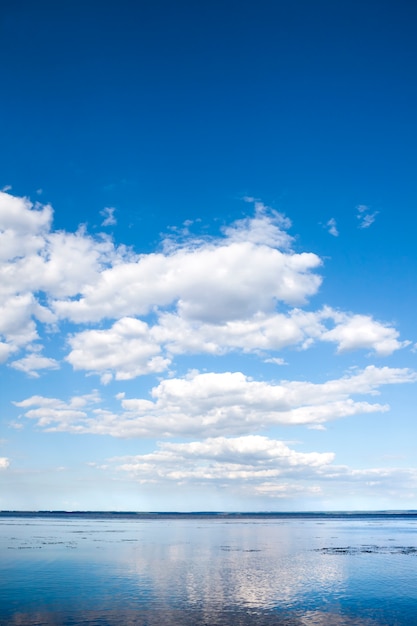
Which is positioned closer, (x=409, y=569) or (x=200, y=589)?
(x=200, y=589)

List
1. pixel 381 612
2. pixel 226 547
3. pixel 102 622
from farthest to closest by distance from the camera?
pixel 226 547, pixel 381 612, pixel 102 622

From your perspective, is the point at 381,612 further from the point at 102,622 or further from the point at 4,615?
the point at 4,615

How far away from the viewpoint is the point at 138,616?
1099 inches

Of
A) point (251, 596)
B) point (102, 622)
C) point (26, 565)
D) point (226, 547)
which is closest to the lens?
point (102, 622)

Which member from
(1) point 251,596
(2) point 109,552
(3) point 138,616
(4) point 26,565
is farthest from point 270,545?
(3) point 138,616

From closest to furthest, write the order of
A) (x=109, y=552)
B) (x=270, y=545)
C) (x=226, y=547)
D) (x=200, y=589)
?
1. (x=200, y=589)
2. (x=109, y=552)
3. (x=226, y=547)
4. (x=270, y=545)

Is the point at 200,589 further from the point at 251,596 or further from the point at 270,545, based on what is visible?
the point at 270,545

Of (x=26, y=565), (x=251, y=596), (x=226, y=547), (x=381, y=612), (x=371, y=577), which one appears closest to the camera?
(x=381, y=612)

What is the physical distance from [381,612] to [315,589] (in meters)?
7.88

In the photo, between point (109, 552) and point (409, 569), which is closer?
point (409, 569)

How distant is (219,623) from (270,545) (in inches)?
1982

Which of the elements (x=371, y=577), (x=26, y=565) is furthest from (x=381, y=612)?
(x=26, y=565)

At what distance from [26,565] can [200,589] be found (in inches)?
795

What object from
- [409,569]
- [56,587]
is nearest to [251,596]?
[56,587]
